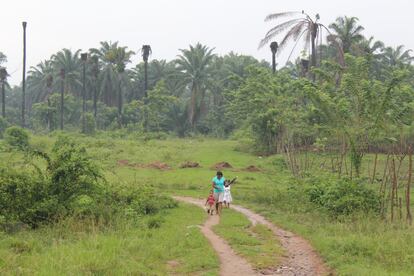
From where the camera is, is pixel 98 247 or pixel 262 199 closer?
pixel 98 247

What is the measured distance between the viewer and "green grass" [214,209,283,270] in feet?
34.3

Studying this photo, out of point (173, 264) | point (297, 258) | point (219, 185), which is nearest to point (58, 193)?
point (173, 264)

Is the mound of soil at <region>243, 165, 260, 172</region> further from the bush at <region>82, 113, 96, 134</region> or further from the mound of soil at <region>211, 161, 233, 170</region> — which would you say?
the bush at <region>82, 113, 96, 134</region>

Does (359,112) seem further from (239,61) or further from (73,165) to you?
(239,61)

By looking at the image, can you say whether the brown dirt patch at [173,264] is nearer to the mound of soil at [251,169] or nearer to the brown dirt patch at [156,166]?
the mound of soil at [251,169]

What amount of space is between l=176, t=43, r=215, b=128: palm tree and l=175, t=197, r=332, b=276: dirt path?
4570cm

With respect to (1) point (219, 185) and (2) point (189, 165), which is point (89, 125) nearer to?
(2) point (189, 165)

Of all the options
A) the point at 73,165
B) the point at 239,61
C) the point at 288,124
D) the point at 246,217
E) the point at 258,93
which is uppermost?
the point at 239,61

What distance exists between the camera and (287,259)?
10891 mm

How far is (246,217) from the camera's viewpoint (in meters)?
16.8

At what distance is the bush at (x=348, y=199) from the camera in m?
15.1

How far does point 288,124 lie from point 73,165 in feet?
50.7

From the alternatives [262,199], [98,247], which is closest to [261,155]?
[262,199]

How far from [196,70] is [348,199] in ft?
148
